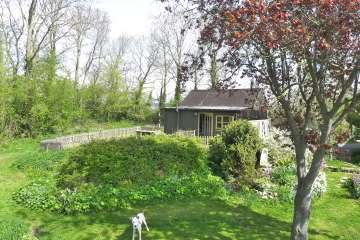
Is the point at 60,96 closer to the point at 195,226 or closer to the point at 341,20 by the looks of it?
the point at 195,226

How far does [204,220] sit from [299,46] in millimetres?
5353

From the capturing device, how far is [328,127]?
23.2ft

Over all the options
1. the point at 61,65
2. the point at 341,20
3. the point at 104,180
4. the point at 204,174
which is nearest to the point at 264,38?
the point at 341,20

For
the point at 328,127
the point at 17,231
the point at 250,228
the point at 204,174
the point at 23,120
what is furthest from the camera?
the point at 23,120

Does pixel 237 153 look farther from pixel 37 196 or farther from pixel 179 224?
pixel 37 196

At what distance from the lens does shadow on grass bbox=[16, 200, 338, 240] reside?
8.47 m

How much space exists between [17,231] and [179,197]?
183 inches

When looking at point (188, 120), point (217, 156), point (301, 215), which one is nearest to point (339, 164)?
point (217, 156)

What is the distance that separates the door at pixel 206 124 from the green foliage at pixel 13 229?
22.9 meters

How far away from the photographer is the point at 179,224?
9.12m

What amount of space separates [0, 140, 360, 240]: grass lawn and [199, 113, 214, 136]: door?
19.7 meters

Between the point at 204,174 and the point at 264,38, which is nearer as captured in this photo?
the point at 264,38

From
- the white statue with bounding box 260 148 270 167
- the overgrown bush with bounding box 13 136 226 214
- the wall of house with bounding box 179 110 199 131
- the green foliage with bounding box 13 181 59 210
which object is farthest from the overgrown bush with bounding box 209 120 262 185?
the wall of house with bounding box 179 110 199 131

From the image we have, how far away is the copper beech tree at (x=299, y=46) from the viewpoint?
5301 mm
